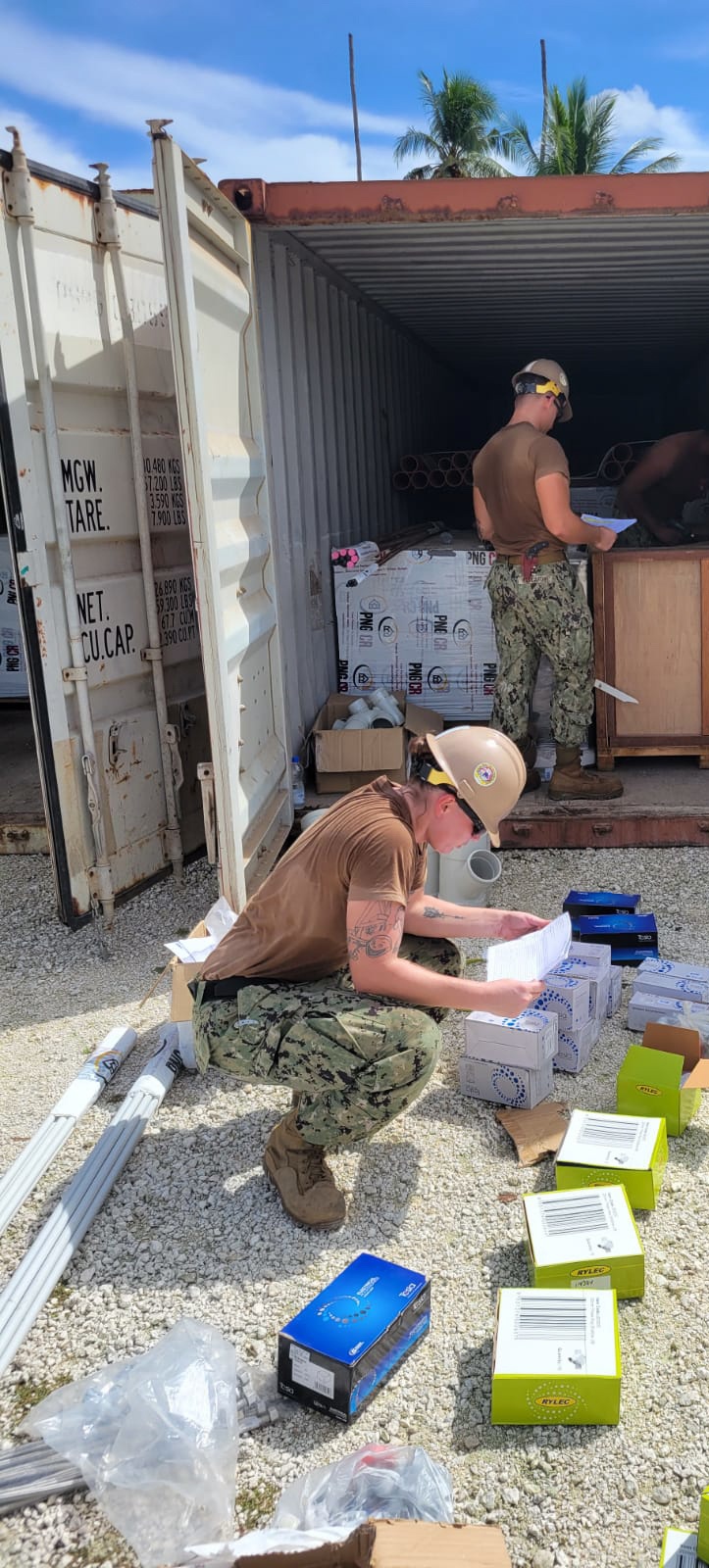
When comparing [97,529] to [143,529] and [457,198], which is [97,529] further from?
[457,198]

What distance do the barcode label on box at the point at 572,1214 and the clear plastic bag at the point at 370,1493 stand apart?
686mm

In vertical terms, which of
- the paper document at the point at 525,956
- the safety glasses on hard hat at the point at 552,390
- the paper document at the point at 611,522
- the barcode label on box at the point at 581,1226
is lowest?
the barcode label on box at the point at 581,1226

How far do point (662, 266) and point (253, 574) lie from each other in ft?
11.0

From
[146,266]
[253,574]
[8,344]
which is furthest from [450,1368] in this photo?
[146,266]

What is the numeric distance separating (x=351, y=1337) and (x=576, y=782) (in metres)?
3.84

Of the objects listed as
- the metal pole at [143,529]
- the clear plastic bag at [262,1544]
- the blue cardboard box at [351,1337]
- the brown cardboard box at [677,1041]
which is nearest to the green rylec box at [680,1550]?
the clear plastic bag at [262,1544]

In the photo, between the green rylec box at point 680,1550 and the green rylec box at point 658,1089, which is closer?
the green rylec box at point 680,1550

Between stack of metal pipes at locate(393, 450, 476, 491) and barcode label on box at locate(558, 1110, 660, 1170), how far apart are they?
6.99 m

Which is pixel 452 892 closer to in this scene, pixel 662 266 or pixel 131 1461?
pixel 131 1461

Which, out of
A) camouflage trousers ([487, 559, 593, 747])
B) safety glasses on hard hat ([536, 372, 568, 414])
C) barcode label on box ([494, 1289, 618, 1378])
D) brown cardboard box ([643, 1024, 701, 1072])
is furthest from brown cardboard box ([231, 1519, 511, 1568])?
safety glasses on hard hat ([536, 372, 568, 414])

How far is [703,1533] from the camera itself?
6.54 ft

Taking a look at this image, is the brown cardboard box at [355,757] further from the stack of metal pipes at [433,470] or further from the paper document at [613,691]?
the stack of metal pipes at [433,470]

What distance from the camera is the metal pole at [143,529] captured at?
4938 millimetres

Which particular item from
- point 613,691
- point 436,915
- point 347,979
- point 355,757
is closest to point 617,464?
point 613,691
